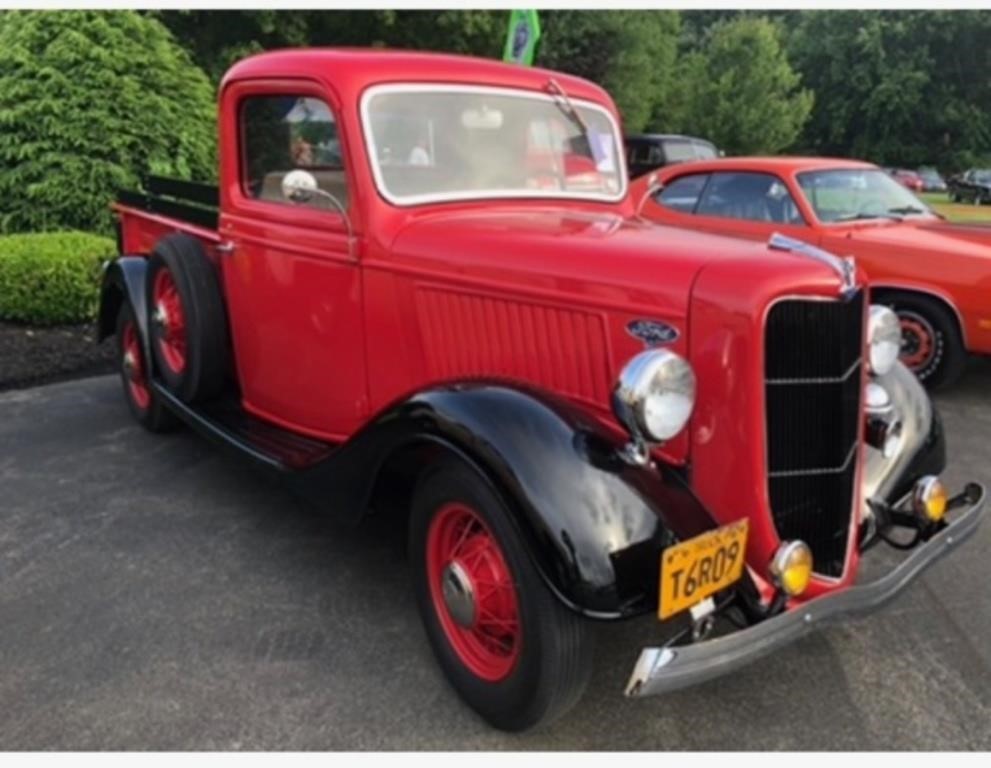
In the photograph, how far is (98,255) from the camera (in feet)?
23.2

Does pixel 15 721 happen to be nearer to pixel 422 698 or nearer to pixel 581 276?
pixel 422 698

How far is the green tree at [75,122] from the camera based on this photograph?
7707 millimetres

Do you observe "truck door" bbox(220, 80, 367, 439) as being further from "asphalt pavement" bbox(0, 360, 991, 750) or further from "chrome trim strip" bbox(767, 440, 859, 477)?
"chrome trim strip" bbox(767, 440, 859, 477)

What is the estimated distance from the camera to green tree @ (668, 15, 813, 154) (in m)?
29.6

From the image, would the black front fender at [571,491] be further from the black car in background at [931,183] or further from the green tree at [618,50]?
the black car in background at [931,183]

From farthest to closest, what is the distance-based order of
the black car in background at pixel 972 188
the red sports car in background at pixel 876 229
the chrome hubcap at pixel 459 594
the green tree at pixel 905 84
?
the green tree at pixel 905 84
the black car in background at pixel 972 188
the red sports car in background at pixel 876 229
the chrome hubcap at pixel 459 594

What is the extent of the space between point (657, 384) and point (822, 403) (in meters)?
0.56

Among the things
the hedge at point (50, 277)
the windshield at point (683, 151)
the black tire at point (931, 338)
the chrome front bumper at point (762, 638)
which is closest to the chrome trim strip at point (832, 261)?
the chrome front bumper at point (762, 638)

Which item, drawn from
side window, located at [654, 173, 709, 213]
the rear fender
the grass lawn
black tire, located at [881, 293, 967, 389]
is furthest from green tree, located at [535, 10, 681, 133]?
the rear fender

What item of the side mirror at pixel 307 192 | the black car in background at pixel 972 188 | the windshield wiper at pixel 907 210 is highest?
the side mirror at pixel 307 192

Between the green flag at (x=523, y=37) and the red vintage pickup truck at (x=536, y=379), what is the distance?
669 centimetres

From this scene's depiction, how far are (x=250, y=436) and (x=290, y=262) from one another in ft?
2.40

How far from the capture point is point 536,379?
113 inches

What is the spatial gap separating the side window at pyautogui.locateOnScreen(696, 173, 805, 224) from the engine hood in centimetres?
342
